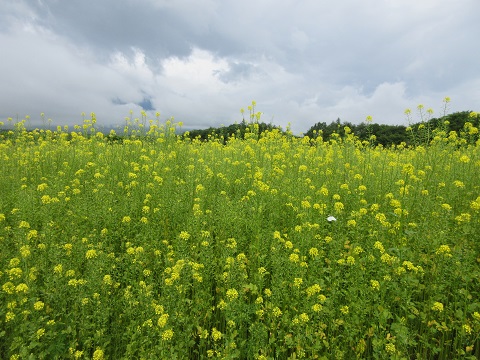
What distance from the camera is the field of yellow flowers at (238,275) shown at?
7.46 feet

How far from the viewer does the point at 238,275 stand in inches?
105

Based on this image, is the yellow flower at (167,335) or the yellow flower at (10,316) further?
the yellow flower at (10,316)

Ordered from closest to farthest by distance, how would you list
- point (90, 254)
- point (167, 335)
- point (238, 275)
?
point (167, 335), point (238, 275), point (90, 254)

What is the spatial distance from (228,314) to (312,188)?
2859 millimetres

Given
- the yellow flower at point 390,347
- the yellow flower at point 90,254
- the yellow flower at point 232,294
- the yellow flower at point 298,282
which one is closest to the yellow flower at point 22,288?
the yellow flower at point 90,254

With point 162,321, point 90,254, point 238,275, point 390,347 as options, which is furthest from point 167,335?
point 390,347

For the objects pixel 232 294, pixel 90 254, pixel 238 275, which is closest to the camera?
pixel 232 294

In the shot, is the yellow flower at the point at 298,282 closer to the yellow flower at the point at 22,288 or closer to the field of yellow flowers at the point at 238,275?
the field of yellow flowers at the point at 238,275

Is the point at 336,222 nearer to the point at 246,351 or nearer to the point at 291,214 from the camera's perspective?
the point at 291,214

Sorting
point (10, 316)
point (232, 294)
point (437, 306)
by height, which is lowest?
point (10, 316)

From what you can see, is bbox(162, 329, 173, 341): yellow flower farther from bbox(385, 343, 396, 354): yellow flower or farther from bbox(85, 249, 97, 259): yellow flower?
bbox(385, 343, 396, 354): yellow flower

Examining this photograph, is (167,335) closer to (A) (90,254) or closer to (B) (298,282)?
(B) (298,282)

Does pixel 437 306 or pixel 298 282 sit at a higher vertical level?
pixel 298 282

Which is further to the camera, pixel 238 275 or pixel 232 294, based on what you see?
pixel 238 275
